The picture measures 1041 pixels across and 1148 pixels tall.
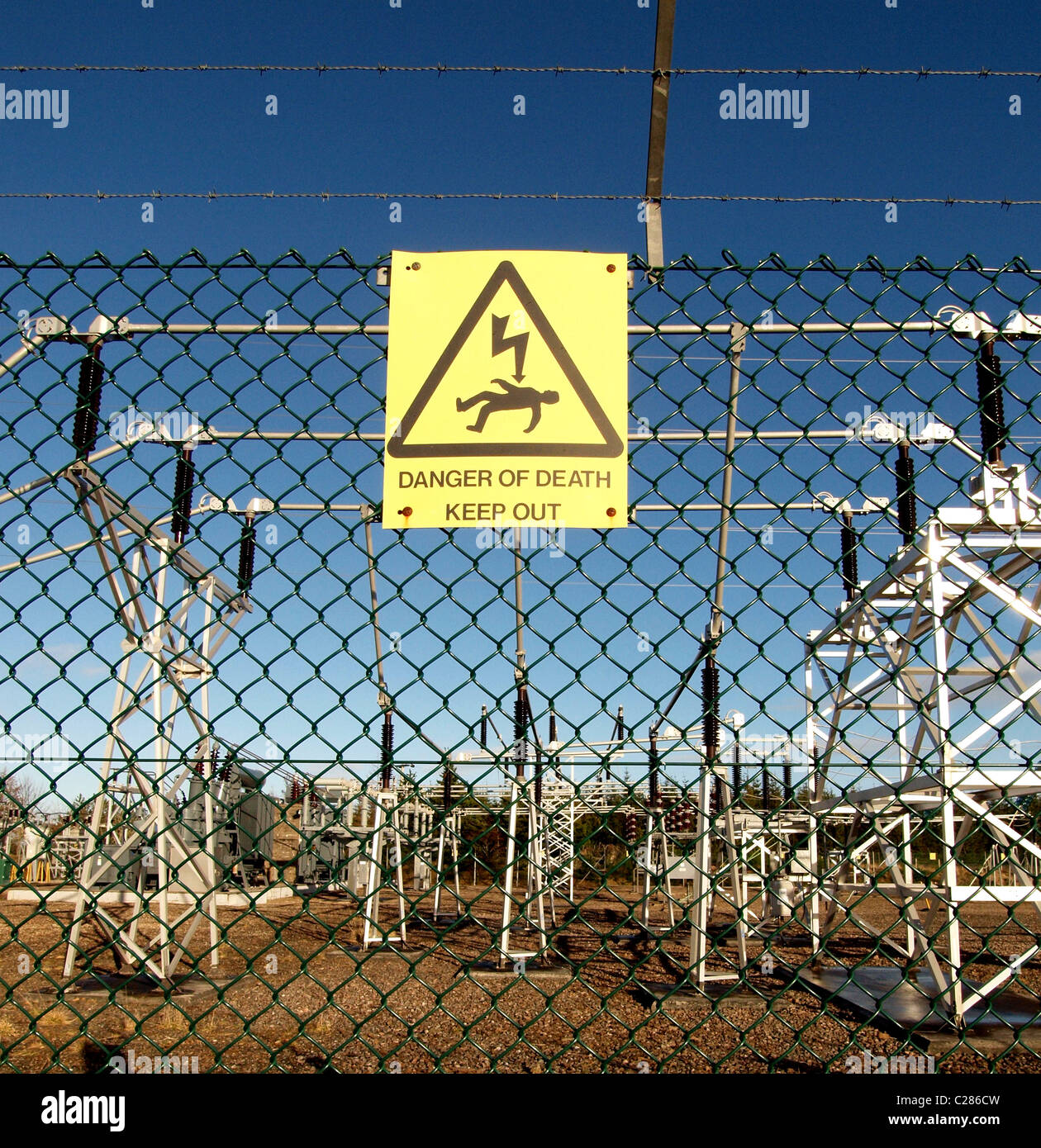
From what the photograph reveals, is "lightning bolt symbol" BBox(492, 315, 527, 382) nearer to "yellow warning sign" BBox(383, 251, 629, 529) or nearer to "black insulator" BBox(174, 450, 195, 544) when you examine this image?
"yellow warning sign" BBox(383, 251, 629, 529)

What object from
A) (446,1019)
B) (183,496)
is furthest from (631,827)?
(183,496)

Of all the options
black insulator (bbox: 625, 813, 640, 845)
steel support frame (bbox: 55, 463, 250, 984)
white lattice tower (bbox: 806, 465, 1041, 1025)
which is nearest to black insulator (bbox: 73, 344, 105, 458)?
steel support frame (bbox: 55, 463, 250, 984)

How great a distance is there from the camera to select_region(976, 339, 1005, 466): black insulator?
8.98ft

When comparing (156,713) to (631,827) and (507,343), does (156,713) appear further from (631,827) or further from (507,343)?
(631,827)

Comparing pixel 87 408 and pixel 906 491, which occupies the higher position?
pixel 87 408

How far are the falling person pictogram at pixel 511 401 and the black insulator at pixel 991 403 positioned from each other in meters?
1.32

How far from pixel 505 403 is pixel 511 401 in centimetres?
A: 2

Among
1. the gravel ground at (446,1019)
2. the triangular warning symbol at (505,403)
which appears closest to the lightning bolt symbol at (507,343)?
the triangular warning symbol at (505,403)

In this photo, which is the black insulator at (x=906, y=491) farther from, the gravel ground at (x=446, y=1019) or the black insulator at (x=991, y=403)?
the gravel ground at (x=446, y=1019)

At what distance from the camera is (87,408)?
9.64ft

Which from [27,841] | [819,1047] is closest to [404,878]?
[27,841]

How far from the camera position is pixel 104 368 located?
9.07ft

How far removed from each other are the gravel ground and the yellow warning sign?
1216 mm
